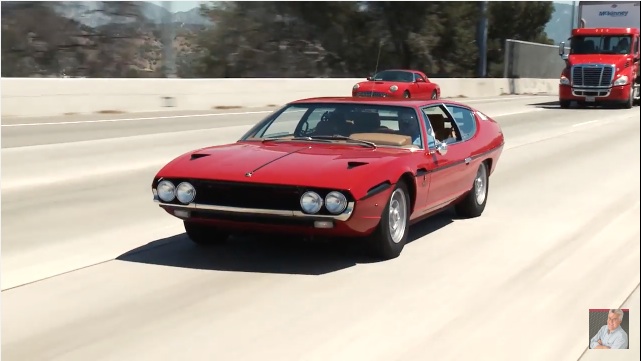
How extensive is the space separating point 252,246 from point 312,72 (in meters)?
40.2

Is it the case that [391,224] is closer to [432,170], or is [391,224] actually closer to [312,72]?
[432,170]

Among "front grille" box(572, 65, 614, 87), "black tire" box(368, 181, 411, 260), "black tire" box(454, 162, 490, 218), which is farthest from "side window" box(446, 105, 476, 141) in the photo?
"front grille" box(572, 65, 614, 87)

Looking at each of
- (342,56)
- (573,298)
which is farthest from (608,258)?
(342,56)

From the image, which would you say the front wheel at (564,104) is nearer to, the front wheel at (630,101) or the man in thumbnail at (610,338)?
the front wheel at (630,101)

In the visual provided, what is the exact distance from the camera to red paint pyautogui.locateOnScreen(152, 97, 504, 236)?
21.5 feet

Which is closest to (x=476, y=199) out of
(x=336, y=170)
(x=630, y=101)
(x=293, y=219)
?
(x=336, y=170)

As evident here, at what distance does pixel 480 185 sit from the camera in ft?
31.0

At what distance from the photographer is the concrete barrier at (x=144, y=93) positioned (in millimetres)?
22203

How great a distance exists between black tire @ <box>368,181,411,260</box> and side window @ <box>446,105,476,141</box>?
186 centimetres

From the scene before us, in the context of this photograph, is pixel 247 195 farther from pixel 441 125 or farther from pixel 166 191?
pixel 441 125

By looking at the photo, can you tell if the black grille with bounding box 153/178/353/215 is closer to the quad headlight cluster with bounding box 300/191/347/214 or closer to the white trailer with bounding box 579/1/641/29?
the quad headlight cluster with bounding box 300/191/347/214

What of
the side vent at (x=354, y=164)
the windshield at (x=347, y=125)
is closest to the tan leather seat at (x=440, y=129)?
the windshield at (x=347, y=125)

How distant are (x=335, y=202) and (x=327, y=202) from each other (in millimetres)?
56

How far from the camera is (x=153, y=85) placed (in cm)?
2611
